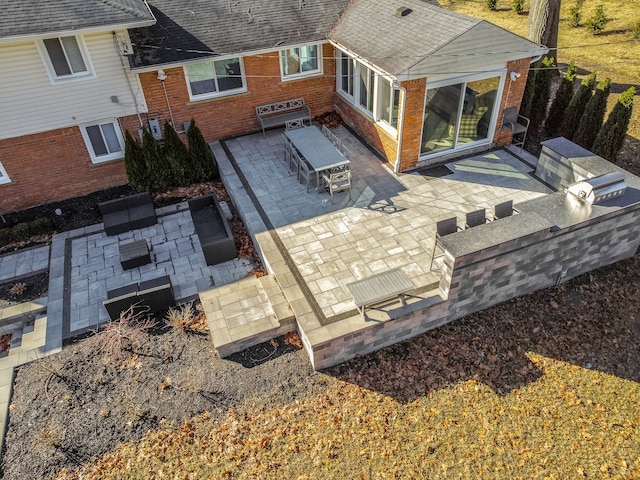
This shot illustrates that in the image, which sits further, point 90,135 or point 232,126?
point 232,126

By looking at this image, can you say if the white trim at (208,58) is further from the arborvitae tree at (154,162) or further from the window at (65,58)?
the arborvitae tree at (154,162)

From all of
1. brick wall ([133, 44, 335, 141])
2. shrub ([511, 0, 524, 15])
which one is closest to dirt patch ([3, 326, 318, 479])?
brick wall ([133, 44, 335, 141])

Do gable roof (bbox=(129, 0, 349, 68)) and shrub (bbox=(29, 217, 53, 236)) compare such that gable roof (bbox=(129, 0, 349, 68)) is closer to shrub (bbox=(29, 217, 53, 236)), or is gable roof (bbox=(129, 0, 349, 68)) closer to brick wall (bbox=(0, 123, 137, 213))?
Result: brick wall (bbox=(0, 123, 137, 213))

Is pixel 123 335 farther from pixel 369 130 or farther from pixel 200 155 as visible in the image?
pixel 369 130

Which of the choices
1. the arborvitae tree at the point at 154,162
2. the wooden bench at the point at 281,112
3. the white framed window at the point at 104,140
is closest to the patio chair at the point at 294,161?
the wooden bench at the point at 281,112

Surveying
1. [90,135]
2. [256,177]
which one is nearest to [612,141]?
[256,177]

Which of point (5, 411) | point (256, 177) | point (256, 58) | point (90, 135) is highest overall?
point (256, 58)

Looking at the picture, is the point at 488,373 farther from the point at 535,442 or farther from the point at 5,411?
the point at 5,411
